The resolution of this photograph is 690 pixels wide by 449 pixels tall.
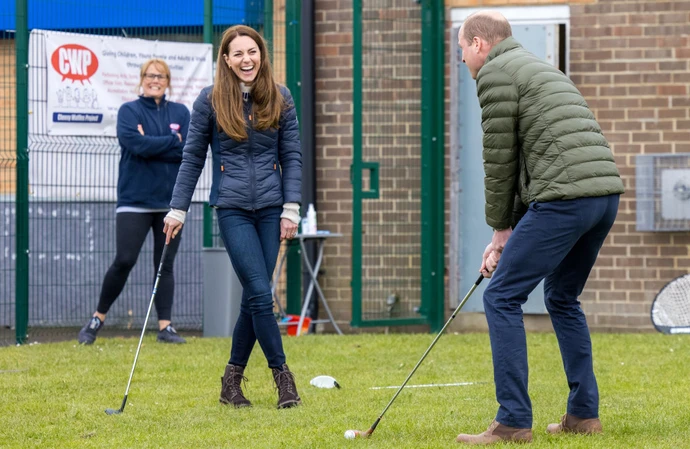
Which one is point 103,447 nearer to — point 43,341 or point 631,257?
point 43,341

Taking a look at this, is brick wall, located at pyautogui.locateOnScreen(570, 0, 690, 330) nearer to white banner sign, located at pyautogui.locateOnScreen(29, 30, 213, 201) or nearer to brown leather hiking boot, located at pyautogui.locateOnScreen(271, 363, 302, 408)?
white banner sign, located at pyautogui.locateOnScreen(29, 30, 213, 201)

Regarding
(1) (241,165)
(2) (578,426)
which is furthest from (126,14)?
(2) (578,426)

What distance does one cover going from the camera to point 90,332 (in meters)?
8.59

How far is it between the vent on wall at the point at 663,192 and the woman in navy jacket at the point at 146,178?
3.95m

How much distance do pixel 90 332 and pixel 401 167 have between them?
10.1ft

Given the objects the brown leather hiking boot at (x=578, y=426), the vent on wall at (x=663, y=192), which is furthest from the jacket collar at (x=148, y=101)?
the brown leather hiking boot at (x=578, y=426)

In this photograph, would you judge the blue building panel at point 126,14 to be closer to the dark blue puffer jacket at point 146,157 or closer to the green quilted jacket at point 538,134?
the dark blue puffer jacket at point 146,157

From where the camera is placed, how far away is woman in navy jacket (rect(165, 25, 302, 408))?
5.74 meters

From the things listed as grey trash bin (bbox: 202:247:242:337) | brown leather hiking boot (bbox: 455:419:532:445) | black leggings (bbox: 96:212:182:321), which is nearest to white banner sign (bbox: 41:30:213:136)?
black leggings (bbox: 96:212:182:321)

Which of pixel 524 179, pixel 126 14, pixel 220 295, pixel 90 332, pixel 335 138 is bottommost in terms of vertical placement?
pixel 90 332

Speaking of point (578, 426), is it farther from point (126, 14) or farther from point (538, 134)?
point (126, 14)

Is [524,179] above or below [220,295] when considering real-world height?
above

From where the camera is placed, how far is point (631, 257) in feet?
32.4

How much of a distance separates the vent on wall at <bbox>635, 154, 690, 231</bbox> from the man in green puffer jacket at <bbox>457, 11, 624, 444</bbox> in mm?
5157
